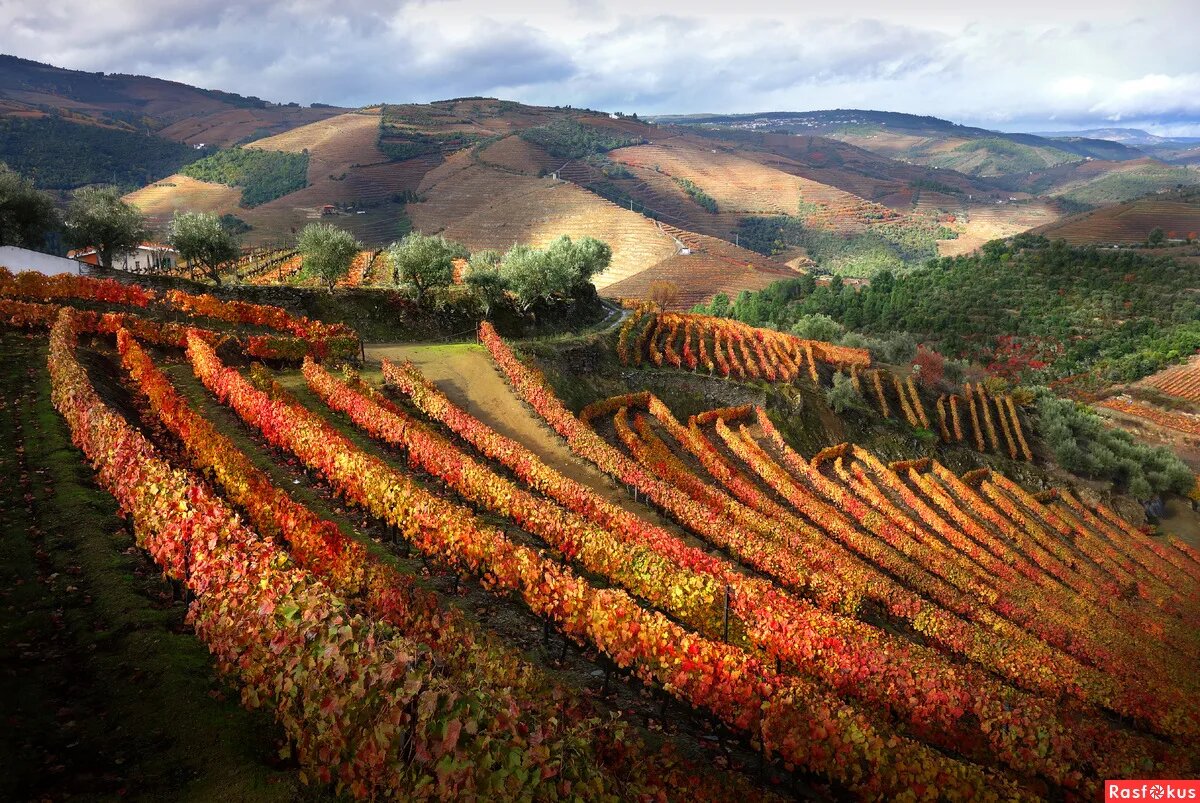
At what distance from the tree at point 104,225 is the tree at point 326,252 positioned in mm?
13690

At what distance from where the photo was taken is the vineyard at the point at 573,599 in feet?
28.9

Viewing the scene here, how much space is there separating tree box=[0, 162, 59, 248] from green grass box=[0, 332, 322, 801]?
4560 centimetres

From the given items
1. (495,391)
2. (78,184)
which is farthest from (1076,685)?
(78,184)

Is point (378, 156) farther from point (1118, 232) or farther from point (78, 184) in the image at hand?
point (1118, 232)

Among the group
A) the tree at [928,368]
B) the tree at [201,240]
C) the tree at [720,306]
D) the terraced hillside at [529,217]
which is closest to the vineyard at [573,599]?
the tree at [201,240]

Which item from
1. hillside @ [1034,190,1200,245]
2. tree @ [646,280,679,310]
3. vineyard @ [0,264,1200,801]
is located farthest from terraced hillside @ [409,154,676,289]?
vineyard @ [0,264,1200,801]

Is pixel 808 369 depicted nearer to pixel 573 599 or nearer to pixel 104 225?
pixel 573 599

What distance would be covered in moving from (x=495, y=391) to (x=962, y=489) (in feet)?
117

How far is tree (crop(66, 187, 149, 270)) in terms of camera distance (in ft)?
158

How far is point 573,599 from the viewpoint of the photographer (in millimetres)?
15305

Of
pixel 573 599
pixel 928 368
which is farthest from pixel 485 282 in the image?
pixel 928 368

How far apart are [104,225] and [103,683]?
52254 mm

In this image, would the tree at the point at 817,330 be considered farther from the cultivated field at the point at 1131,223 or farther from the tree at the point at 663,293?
the cultivated field at the point at 1131,223

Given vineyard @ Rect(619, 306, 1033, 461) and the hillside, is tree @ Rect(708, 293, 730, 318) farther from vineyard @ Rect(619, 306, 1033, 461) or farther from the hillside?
the hillside
